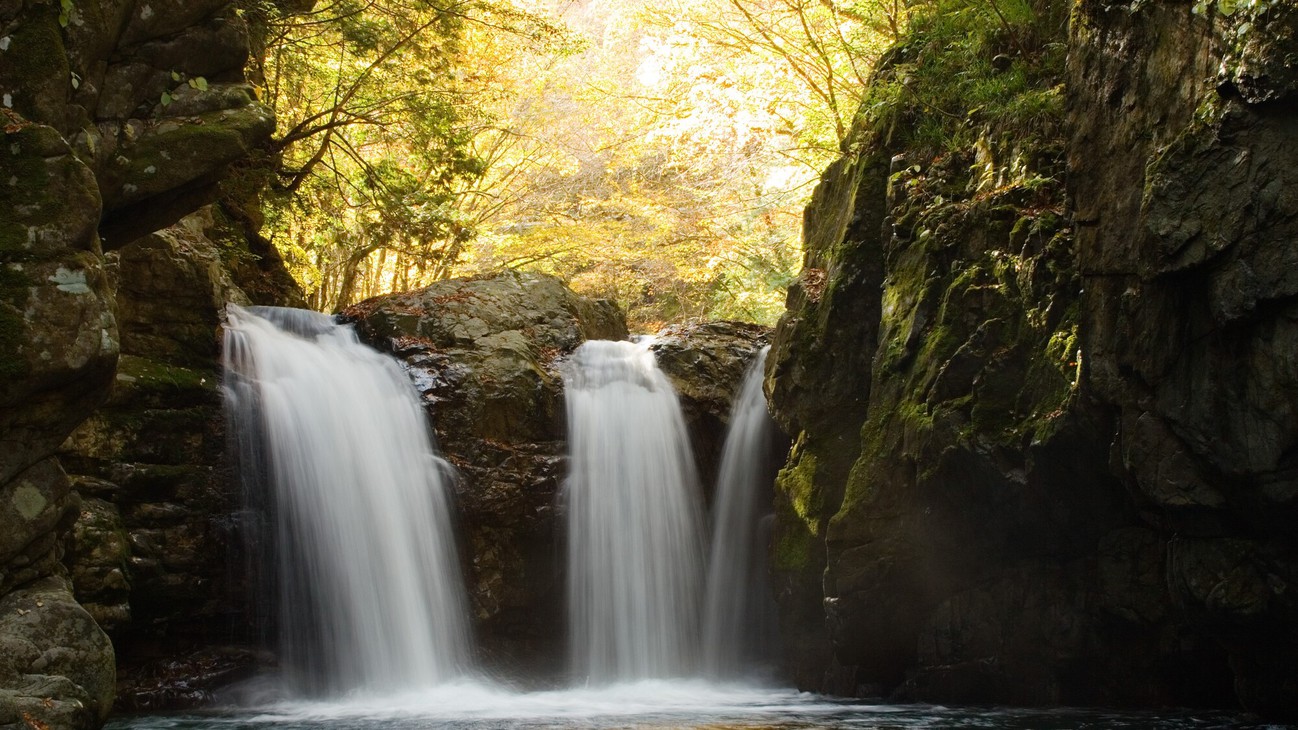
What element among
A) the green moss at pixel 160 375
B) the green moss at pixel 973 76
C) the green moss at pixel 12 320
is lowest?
the green moss at pixel 12 320

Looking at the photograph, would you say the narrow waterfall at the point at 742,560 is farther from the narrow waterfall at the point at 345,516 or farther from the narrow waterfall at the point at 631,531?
the narrow waterfall at the point at 345,516

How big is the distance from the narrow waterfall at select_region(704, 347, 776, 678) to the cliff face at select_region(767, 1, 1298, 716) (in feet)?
3.41

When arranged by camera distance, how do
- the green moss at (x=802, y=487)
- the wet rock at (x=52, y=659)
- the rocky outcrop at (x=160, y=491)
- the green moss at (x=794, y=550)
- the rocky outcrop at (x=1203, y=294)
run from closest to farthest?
the wet rock at (x=52, y=659) → the rocky outcrop at (x=1203, y=294) → the rocky outcrop at (x=160, y=491) → the green moss at (x=802, y=487) → the green moss at (x=794, y=550)

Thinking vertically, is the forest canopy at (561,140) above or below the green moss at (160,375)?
above

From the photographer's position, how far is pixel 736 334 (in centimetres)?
1307

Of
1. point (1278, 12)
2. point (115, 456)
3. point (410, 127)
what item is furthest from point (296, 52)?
point (1278, 12)

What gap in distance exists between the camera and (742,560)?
11172mm

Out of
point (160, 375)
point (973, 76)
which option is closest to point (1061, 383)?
point (973, 76)

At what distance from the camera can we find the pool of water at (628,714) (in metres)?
7.09

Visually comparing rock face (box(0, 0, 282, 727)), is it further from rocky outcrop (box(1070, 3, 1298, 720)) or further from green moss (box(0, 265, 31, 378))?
rocky outcrop (box(1070, 3, 1298, 720))

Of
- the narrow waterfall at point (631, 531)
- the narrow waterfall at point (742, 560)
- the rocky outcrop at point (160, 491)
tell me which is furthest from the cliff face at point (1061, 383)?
the rocky outcrop at point (160, 491)

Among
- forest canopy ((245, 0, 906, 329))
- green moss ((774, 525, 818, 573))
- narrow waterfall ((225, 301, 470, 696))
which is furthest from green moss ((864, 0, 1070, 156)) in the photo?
narrow waterfall ((225, 301, 470, 696))

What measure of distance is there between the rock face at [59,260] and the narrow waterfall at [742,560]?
670cm

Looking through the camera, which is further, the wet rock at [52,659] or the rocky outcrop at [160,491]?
the rocky outcrop at [160,491]
